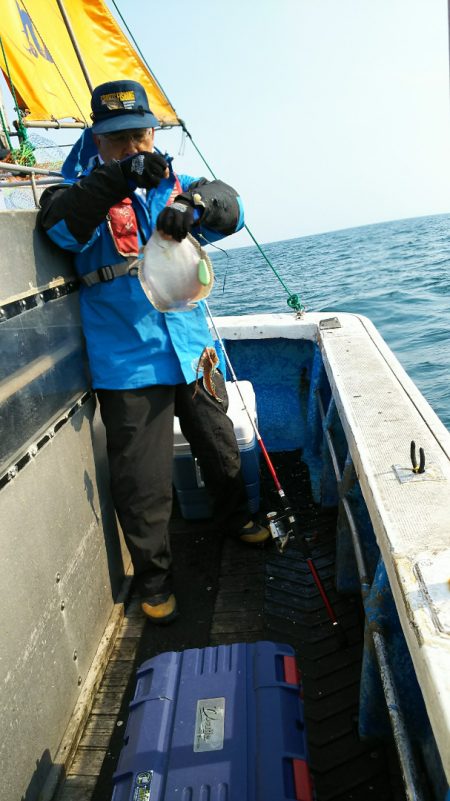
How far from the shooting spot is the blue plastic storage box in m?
1.34

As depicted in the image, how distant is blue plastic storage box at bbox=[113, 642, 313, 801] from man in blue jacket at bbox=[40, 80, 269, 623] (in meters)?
0.92

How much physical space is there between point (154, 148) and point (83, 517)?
1.78 meters

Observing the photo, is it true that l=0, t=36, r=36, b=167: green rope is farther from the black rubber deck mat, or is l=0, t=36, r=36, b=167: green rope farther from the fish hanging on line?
the black rubber deck mat

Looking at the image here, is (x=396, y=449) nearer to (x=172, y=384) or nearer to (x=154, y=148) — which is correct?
(x=172, y=384)

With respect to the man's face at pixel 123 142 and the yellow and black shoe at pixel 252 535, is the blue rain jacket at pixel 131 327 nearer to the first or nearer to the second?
the man's face at pixel 123 142

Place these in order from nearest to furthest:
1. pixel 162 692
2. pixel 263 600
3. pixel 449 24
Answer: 1. pixel 449 24
2. pixel 162 692
3. pixel 263 600

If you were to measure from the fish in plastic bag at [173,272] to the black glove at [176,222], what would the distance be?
0.04 metres

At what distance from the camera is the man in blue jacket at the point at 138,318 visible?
199 cm

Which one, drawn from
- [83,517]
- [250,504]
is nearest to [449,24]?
[83,517]

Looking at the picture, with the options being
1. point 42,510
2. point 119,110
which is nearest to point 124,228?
point 119,110

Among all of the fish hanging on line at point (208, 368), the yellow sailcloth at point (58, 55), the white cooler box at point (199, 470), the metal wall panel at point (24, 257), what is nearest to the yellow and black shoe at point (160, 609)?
the white cooler box at point (199, 470)

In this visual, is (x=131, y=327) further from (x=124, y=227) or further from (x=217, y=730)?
(x=217, y=730)

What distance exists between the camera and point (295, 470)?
412 centimetres

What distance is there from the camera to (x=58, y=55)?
Result: 8.13 m
